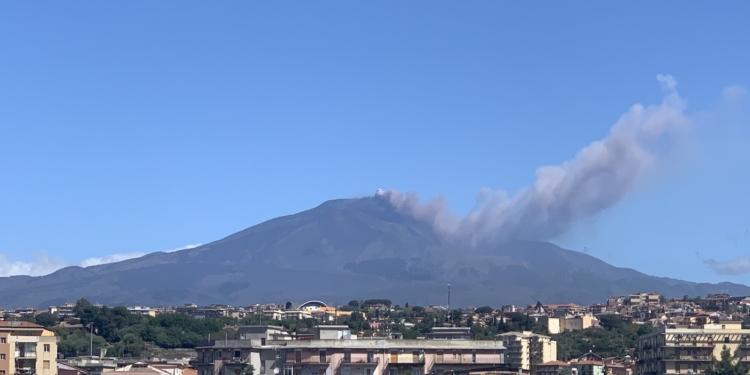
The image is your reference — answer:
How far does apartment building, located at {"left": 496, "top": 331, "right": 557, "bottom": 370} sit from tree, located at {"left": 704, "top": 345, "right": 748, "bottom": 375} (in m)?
34.3

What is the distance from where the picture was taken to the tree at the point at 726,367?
246 ft

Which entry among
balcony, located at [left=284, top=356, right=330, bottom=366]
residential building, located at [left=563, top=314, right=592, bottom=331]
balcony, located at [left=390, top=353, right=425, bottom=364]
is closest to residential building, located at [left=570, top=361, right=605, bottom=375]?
balcony, located at [left=390, top=353, right=425, bottom=364]

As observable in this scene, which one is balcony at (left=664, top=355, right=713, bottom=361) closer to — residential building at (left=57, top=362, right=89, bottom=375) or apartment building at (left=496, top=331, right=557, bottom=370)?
apartment building at (left=496, top=331, right=557, bottom=370)

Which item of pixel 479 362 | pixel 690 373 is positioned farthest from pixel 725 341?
pixel 479 362

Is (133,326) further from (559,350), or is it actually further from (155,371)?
(155,371)

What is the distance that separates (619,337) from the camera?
15388 cm

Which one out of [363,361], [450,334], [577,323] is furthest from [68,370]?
[577,323]

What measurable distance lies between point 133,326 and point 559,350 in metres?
45.0

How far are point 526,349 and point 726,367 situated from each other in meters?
43.9

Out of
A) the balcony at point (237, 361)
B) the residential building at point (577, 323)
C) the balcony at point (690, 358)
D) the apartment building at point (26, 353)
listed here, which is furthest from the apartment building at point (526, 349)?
the residential building at point (577, 323)

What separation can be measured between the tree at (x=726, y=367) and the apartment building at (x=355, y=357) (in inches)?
439

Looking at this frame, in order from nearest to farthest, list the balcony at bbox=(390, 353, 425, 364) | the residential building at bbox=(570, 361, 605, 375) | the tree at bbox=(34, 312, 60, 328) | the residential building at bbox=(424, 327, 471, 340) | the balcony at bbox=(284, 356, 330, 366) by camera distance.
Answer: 1. the balcony at bbox=(284, 356, 330, 366)
2. the balcony at bbox=(390, 353, 425, 364)
3. the residential building at bbox=(424, 327, 471, 340)
4. the residential building at bbox=(570, 361, 605, 375)
5. the tree at bbox=(34, 312, 60, 328)

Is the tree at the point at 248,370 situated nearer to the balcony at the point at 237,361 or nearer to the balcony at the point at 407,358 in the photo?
the balcony at the point at 237,361

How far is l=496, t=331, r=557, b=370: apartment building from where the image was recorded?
114688 millimetres
